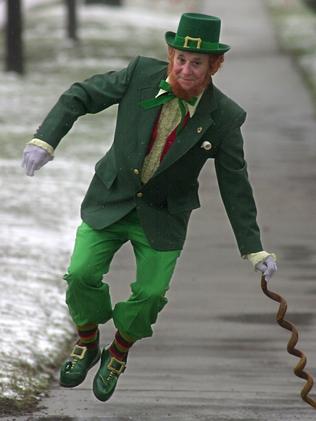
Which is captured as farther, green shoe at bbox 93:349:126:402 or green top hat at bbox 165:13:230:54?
green shoe at bbox 93:349:126:402

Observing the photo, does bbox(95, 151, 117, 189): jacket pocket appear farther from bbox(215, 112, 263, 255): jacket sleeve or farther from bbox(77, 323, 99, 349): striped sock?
bbox(77, 323, 99, 349): striped sock

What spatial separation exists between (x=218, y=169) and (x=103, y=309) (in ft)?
2.66

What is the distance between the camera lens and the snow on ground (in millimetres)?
7622

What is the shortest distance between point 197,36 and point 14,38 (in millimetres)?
16117

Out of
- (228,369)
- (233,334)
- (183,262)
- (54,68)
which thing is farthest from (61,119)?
(54,68)

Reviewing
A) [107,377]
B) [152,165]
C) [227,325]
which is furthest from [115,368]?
[227,325]

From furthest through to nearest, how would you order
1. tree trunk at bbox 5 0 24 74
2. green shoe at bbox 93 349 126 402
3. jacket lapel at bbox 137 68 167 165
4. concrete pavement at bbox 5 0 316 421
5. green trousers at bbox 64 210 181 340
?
tree trunk at bbox 5 0 24 74 → concrete pavement at bbox 5 0 316 421 → green shoe at bbox 93 349 126 402 → green trousers at bbox 64 210 181 340 → jacket lapel at bbox 137 68 167 165

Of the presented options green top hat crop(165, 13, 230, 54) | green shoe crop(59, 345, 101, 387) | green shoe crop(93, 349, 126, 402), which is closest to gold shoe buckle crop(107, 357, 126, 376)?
green shoe crop(93, 349, 126, 402)

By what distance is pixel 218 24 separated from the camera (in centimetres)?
584

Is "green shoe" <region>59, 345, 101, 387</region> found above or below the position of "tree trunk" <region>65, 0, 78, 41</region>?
above

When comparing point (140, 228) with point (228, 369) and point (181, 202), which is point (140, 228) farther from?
point (228, 369)

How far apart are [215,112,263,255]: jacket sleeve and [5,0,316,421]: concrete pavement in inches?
35.6

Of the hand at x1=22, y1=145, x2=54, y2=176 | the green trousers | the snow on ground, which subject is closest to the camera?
the hand at x1=22, y1=145, x2=54, y2=176

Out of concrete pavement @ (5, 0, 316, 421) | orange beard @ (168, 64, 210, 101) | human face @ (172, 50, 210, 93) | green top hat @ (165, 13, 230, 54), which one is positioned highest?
green top hat @ (165, 13, 230, 54)
